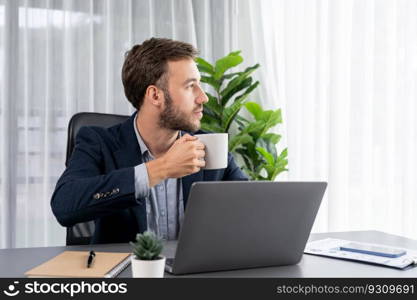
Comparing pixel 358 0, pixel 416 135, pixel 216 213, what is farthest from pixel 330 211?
pixel 216 213

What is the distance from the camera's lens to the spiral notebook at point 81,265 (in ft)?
3.19

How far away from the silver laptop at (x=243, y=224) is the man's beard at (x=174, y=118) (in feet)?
2.21

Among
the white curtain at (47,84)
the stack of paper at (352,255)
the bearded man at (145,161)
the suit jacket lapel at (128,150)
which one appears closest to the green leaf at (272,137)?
the white curtain at (47,84)

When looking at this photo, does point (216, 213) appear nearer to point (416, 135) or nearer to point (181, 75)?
point (181, 75)

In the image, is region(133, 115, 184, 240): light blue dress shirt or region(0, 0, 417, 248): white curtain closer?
region(133, 115, 184, 240): light blue dress shirt

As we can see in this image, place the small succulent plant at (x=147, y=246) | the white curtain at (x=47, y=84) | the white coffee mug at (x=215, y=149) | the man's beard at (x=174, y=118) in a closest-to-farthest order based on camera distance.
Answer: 1. the small succulent plant at (x=147, y=246)
2. the white coffee mug at (x=215, y=149)
3. the man's beard at (x=174, y=118)
4. the white curtain at (x=47, y=84)

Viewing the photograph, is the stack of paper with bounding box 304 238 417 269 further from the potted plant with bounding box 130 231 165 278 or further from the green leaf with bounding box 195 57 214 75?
the green leaf with bounding box 195 57 214 75

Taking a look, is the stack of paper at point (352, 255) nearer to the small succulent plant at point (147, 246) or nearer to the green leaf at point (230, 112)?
the small succulent plant at point (147, 246)

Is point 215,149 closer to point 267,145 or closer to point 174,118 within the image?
point 174,118

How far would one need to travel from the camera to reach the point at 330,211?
3225 mm

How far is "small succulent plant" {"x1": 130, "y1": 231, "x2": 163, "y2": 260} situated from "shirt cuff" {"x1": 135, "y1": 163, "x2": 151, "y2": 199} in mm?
467

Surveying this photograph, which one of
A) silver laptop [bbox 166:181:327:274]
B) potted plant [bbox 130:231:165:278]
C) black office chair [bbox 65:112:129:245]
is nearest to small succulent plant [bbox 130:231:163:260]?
potted plant [bbox 130:231:165:278]

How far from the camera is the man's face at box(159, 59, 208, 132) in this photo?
5.55 ft

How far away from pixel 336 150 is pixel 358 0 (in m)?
0.91
